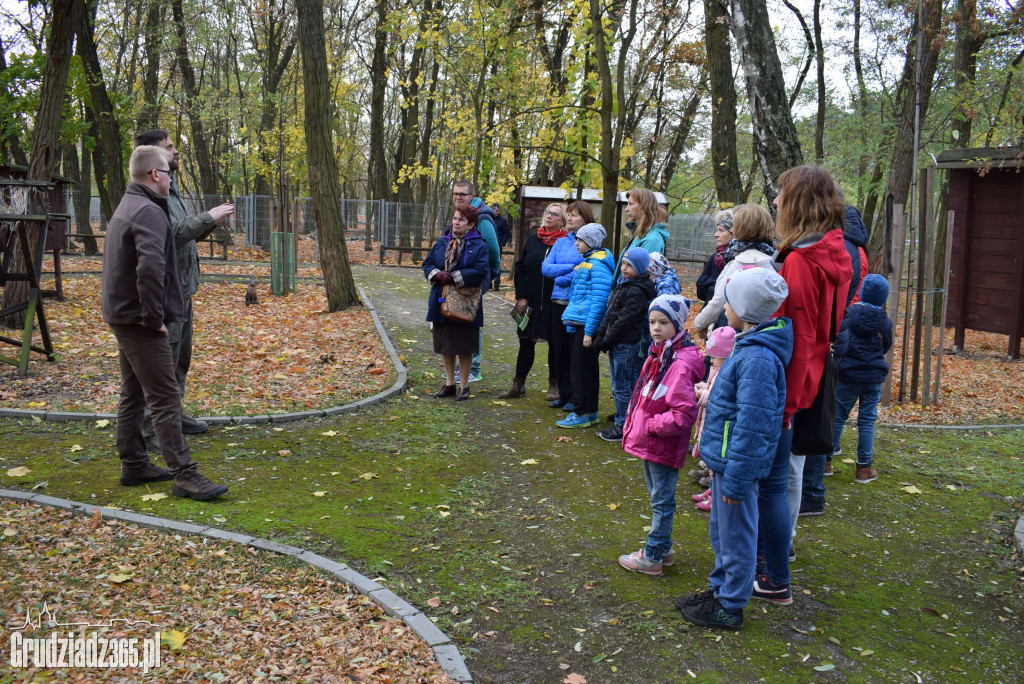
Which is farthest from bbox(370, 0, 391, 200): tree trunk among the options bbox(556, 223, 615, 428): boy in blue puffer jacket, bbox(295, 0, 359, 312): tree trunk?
bbox(556, 223, 615, 428): boy in blue puffer jacket

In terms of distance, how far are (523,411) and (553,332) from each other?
2.80 feet

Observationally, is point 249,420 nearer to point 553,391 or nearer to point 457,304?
point 457,304

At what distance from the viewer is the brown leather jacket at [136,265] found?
514 cm

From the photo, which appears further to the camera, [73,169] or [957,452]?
[73,169]

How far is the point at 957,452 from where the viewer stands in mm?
7750

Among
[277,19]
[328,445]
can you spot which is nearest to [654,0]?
[277,19]

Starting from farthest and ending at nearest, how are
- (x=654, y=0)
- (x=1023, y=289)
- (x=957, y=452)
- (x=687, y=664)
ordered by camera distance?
(x=654, y=0) → (x=1023, y=289) → (x=957, y=452) → (x=687, y=664)

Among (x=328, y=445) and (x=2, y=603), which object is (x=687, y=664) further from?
(x=328, y=445)

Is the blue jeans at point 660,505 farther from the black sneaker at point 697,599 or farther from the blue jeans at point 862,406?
the blue jeans at point 862,406

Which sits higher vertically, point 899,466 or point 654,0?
point 654,0

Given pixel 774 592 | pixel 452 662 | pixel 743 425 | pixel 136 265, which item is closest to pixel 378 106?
pixel 136 265

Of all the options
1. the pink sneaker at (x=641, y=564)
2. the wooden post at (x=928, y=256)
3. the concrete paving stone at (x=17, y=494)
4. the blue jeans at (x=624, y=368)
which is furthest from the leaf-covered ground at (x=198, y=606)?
the wooden post at (x=928, y=256)

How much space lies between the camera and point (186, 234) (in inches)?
227

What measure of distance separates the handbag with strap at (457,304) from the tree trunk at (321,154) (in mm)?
6494
